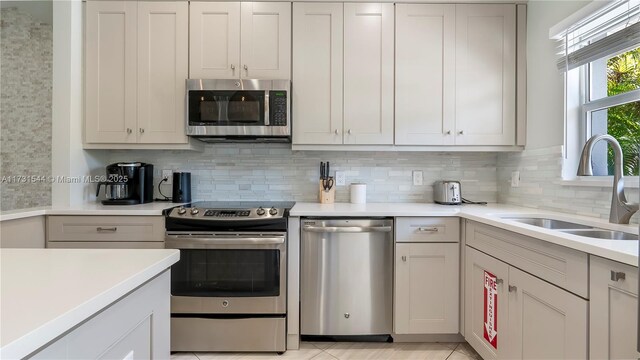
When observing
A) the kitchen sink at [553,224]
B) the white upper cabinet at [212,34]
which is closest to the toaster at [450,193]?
the kitchen sink at [553,224]

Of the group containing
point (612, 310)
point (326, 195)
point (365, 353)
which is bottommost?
point (365, 353)

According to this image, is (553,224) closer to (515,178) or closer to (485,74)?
(515,178)

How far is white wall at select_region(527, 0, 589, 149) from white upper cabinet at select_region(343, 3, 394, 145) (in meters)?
0.99

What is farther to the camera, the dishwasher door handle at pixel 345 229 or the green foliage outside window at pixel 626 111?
the dishwasher door handle at pixel 345 229

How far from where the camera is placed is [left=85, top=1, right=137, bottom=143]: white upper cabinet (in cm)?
241

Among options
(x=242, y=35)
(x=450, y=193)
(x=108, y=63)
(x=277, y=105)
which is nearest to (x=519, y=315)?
(x=450, y=193)

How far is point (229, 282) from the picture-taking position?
2.08 meters

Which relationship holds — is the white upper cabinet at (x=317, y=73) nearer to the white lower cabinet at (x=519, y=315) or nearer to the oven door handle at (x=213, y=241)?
the oven door handle at (x=213, y=241)

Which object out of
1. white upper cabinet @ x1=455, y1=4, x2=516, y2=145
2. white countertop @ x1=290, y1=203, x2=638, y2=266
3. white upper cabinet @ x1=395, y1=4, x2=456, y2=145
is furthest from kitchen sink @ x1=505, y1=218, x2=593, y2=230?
white upper cabinet @ x1=395, y1=4, x2=456, y2=145

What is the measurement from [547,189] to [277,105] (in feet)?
6.25

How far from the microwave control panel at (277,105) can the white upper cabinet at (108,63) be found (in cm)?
103

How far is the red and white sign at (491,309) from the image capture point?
174 centimetres

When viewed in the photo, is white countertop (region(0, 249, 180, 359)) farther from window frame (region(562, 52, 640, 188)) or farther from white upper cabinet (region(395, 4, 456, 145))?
window frame (region(562, 52, 640, 188))

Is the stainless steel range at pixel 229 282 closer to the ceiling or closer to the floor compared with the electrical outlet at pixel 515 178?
closer to the floor
